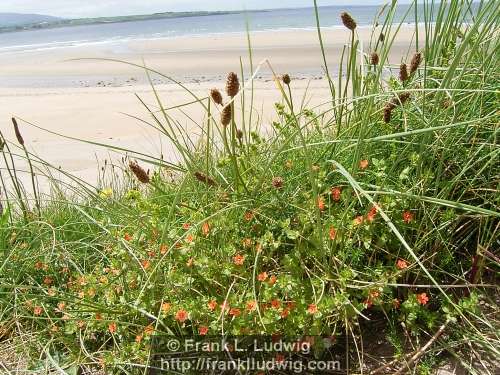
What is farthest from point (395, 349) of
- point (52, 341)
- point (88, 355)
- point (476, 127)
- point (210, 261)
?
point (52, 341)

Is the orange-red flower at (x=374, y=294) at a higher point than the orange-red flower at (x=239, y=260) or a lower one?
lower

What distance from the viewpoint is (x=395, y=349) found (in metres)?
1.55

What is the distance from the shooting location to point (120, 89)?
11.9 meters

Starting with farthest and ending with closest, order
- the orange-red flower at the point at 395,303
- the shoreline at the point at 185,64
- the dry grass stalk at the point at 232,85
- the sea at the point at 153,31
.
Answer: the sea at the point at 153,31
the shoreline at the point at 185,64
the orange-red flower at the point at 395,303
the dry grass stalk at the point at 232,85

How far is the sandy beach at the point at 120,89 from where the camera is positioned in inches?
244

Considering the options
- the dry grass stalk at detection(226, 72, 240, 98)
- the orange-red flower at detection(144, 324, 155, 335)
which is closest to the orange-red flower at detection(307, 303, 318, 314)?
the orange-red flower at detection(144, 324, 155, 335)

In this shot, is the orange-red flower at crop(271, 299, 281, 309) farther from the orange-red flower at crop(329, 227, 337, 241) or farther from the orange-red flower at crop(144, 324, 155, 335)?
the orange-red flower at crop(144, 324, 155, 335)

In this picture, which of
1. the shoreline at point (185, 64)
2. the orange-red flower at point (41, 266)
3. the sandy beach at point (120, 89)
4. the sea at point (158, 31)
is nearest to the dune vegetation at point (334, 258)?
the orange-red flower at point (41, 266)

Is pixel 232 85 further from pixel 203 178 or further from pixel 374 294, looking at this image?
pixel 374 294

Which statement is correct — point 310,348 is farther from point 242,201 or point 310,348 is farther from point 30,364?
point 30,364

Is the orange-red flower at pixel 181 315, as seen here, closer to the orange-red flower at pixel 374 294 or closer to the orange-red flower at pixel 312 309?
the orange-red flower at pixel 312 309

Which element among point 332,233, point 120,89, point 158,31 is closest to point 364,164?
point 332,233

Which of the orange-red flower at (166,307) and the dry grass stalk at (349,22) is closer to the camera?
the orange-red flower at (166,307)

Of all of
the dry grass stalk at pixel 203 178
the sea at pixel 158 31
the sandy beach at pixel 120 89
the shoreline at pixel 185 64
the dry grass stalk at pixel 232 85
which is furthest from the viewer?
the sea at pixel 158 31
